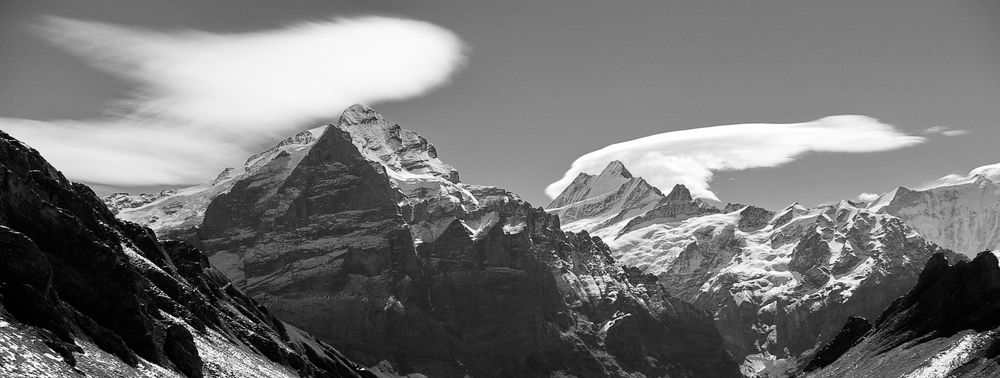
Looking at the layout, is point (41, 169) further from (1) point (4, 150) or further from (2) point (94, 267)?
(2) point (94, 267)

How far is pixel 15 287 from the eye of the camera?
397 feet

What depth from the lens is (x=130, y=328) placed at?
147375 mm

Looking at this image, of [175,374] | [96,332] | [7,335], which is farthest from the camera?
[175,374]

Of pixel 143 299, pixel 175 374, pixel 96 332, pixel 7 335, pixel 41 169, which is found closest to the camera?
pixel 7 335

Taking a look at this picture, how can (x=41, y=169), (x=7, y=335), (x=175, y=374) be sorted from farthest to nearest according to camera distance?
1. (x=41, y=169)
2. (x=175, y=374)
3. (x=7, y=335)

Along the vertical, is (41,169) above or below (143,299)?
above

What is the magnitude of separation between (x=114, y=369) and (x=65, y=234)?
1282 inches

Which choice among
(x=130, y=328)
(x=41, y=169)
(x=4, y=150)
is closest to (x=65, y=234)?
(x=130, y=328)

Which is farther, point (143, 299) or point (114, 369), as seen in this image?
point (143, 299)

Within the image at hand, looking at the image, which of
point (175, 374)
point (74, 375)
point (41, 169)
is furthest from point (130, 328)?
point (41, 169)

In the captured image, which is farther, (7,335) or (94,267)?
(94,267)

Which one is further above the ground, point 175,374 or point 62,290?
point 62,290

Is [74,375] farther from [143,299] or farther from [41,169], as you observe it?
[41,169]

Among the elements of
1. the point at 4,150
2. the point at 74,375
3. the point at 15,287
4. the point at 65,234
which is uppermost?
the point at 4,150
